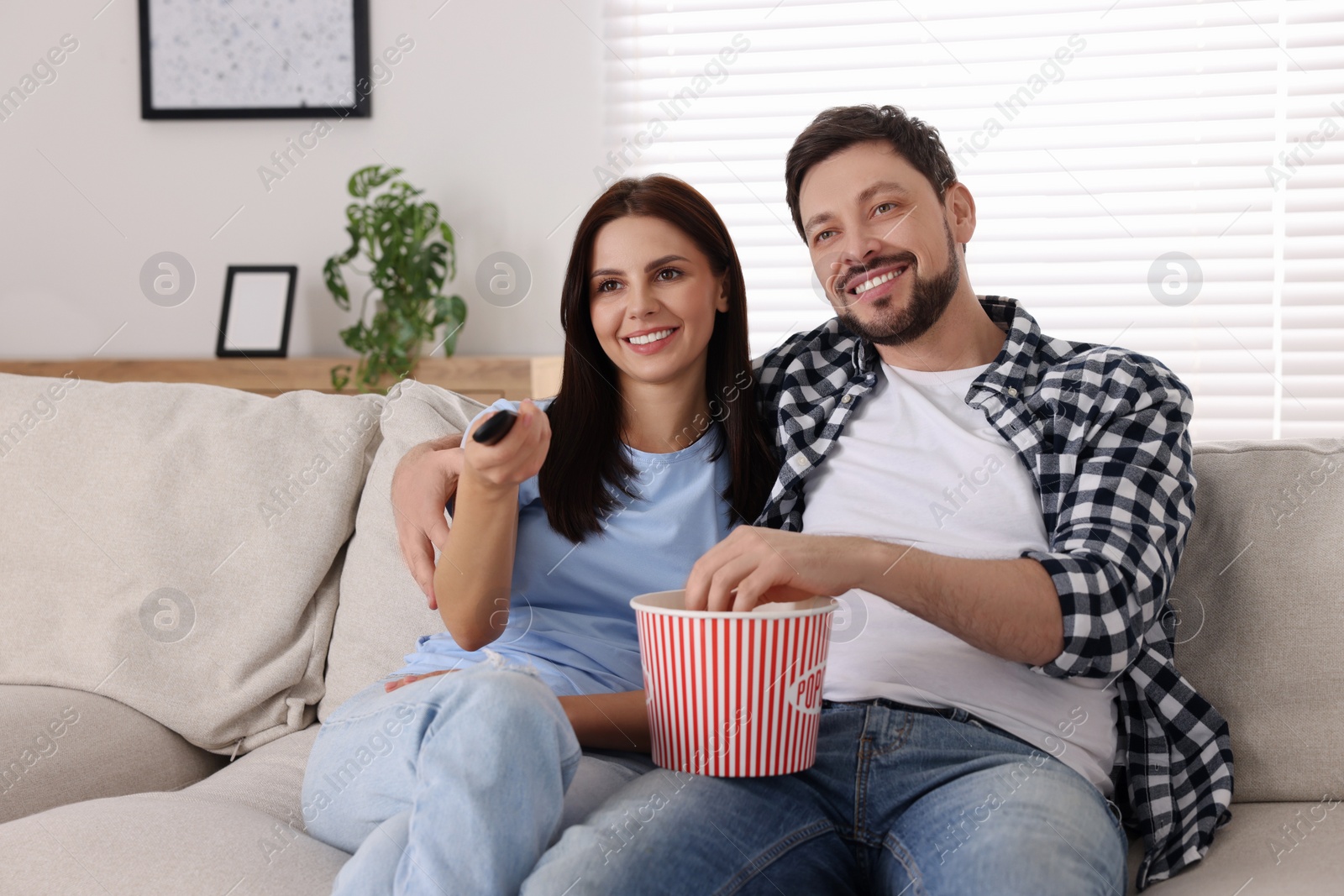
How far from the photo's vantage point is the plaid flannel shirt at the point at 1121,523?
1.03m

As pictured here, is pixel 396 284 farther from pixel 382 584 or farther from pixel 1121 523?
pixel 1121 523

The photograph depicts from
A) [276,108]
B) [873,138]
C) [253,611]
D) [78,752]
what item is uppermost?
[276,108]

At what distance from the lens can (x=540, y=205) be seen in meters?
2.86

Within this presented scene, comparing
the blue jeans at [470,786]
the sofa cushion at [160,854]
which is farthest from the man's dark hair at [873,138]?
the sofa cushion at [160,854]

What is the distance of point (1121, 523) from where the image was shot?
1.07m

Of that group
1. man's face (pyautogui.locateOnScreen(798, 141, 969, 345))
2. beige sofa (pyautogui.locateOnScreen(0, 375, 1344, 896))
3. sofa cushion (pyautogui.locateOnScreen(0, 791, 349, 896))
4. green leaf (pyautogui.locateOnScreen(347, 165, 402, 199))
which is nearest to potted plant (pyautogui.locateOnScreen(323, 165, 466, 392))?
green leaf (pyautogui.locateOnScreen(347, 165, 402, 199))

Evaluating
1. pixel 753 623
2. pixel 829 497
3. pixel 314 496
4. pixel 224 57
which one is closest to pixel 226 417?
pixel 314 496

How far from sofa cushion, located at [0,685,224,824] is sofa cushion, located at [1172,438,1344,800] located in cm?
134

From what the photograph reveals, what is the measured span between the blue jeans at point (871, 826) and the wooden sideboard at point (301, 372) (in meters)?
1.66

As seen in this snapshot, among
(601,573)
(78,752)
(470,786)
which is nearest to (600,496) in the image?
(601,573)

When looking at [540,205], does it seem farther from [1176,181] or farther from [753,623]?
[753,623]

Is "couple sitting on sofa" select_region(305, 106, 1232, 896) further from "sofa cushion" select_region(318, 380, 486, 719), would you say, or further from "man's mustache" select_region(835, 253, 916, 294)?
"sofa cushion" select_region(318, 380, 486, 719)

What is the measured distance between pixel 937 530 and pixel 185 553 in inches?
42.0

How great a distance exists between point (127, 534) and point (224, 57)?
1.91 meters
